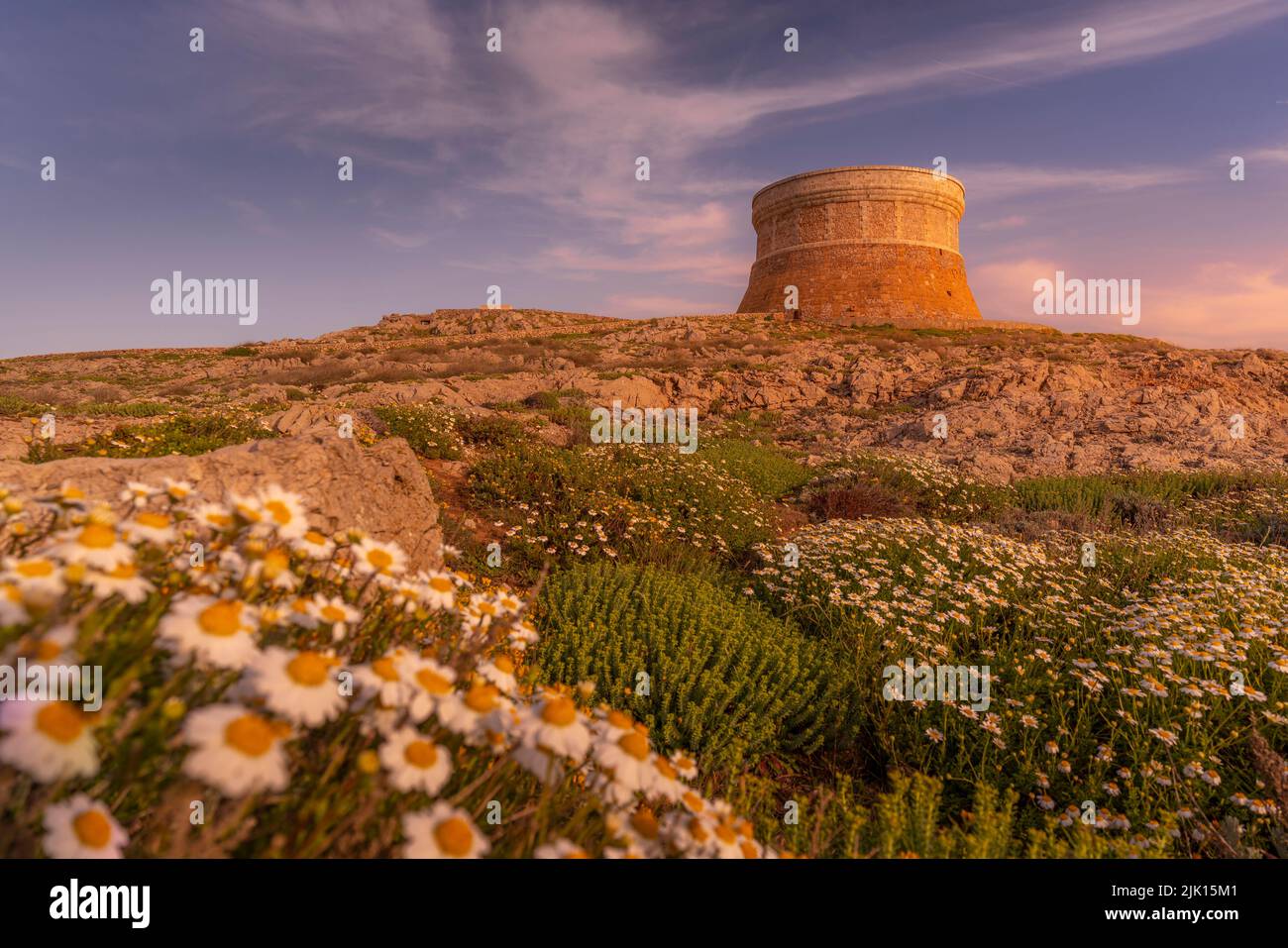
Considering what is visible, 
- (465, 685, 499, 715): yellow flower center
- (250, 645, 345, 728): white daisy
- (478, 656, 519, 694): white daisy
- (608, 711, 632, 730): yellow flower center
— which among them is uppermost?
(250, 645, 345, 728): white daisy

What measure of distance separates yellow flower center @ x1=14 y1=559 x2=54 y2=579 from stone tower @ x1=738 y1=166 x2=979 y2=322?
37.6 m

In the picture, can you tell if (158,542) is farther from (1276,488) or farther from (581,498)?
(1276,488)

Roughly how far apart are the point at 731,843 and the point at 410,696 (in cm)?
74

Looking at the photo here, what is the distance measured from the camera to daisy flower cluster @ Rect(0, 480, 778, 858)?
1045 mm

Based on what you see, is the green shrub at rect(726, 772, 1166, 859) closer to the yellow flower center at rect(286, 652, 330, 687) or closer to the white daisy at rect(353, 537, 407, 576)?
the white daisy at rect(353, 537, 407, 576)

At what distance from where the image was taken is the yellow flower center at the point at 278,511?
1.64 meters

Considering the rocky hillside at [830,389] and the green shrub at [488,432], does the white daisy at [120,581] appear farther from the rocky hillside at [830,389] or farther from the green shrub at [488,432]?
the green shrub at [488,432]

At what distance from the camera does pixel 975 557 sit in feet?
18.6

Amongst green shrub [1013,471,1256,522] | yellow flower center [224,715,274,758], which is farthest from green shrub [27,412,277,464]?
green shrub [1013,471,1256,522]

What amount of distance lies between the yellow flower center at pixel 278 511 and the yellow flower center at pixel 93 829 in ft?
2.48

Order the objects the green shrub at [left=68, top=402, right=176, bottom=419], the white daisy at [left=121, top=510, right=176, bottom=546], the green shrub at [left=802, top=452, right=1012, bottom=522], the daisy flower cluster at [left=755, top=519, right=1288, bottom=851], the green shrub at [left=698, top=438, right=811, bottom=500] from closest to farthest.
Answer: the white daisy at [left=121, top=510, right=176, bottom=546] → the daisy flower cluster at [left=755, top=519, right=1288, bottom=851] → the green shrub at [left=802, top=452, right=1012, bottom=522] → the green shrub at [left=68, top=402, right=176, bottom=419] → the green shrub at [left=698, top=438, right=811, bottom=500]

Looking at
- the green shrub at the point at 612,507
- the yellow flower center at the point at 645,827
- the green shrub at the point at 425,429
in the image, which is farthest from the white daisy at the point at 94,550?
the green shrub at the point at 425,429
